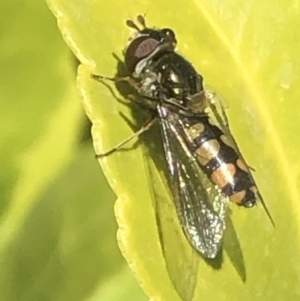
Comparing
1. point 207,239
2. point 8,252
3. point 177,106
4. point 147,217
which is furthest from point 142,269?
point 8,252

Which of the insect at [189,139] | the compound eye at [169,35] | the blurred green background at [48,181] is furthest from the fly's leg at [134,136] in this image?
the blurred green background at [48,181]

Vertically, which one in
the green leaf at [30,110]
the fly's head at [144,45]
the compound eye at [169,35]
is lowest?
the compound eye at [169,35]

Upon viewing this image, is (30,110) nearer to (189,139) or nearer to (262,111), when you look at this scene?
(189,139)

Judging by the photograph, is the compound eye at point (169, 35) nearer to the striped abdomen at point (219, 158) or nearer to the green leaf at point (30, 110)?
the striped abdomen at point (219, 158)

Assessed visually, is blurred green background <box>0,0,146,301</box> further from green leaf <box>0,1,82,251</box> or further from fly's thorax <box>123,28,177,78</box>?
fly's thorax <box>123,28,177,78</box>

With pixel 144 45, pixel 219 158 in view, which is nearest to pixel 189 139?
pixel 219 158
